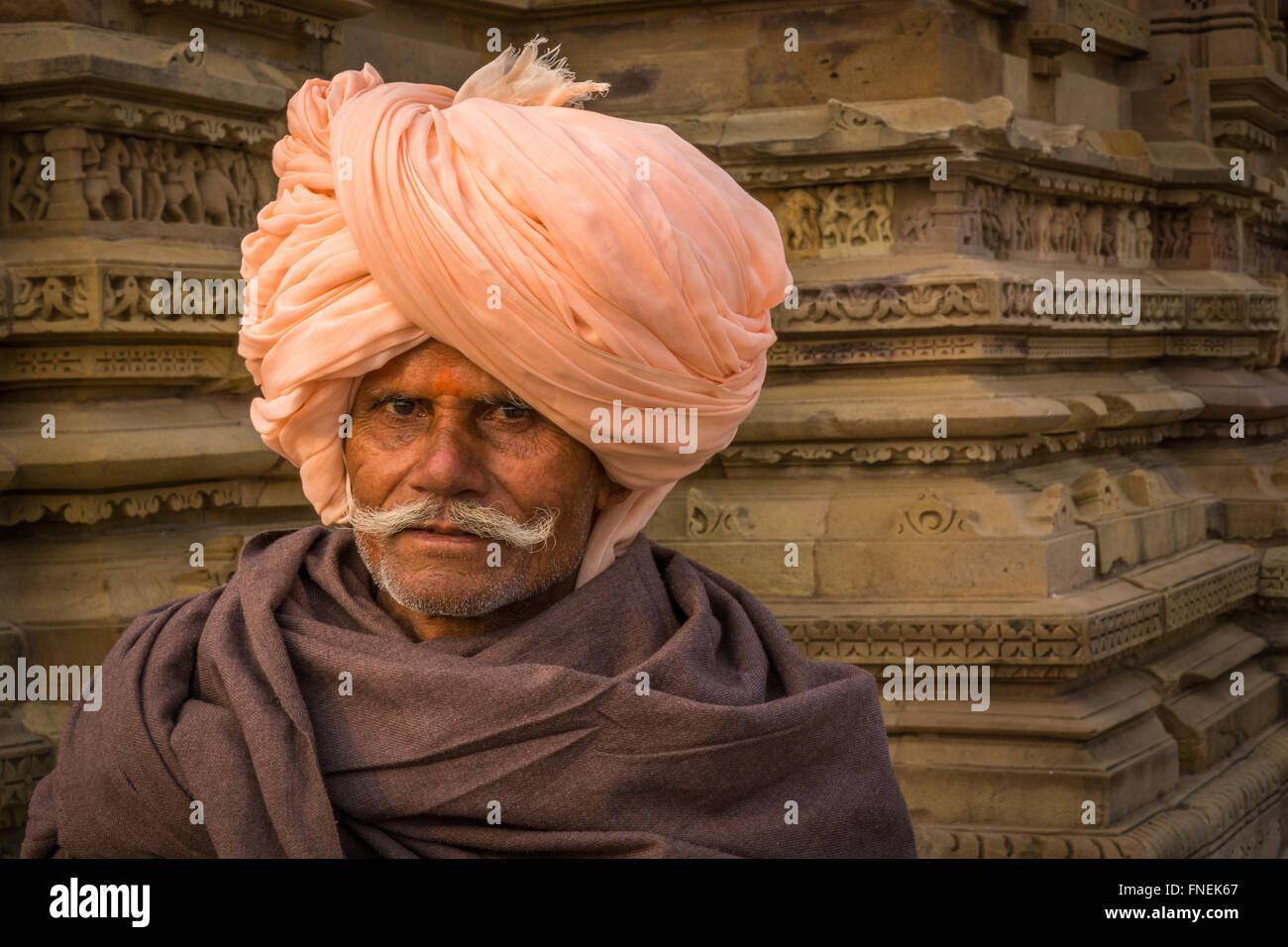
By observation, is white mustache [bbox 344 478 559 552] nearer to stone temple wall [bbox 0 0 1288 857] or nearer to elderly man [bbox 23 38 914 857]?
elderly man [bbox 23 38 914 857]

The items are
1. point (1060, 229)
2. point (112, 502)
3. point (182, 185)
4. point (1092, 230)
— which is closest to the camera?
point (112, 502)

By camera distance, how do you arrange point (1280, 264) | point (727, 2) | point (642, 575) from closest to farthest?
1. point (642, 575)
2. point (727, 2)
3. point (1280, 264)

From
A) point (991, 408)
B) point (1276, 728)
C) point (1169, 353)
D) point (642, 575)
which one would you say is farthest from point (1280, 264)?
point (642, 575)

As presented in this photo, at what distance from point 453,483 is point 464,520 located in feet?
0.17

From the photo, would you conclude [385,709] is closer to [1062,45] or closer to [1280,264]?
[1062,45]

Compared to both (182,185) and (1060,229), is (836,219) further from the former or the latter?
(182,185)

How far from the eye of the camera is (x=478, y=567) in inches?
90.1

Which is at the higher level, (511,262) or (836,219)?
(836,219)

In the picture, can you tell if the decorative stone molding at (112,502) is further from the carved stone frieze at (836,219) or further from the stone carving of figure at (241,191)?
the carved stone frieze at (836,219)

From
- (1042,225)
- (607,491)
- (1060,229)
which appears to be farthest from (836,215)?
(607,491)

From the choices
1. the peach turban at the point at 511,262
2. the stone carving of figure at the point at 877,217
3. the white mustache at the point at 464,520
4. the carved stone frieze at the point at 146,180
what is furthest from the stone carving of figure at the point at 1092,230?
the white mustache at the point at 464,520

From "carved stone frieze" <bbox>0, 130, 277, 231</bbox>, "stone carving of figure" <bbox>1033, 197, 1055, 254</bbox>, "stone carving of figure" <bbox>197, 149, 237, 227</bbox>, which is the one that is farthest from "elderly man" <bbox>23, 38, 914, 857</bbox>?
"stone carving of figure" <bbox>1033, 197, 1055, 254</bbox>

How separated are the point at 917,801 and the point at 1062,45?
8.80ft
